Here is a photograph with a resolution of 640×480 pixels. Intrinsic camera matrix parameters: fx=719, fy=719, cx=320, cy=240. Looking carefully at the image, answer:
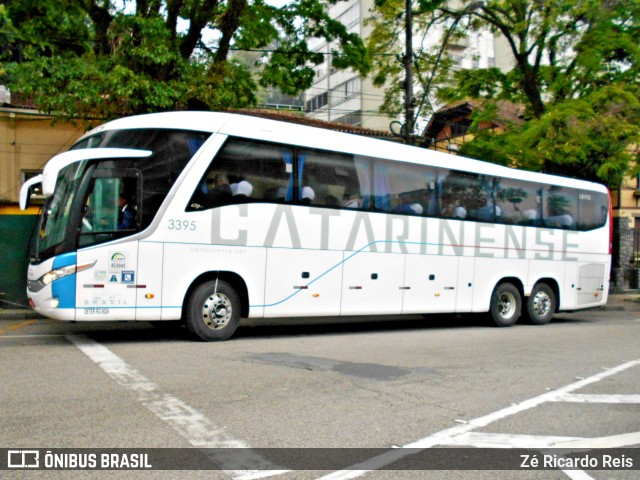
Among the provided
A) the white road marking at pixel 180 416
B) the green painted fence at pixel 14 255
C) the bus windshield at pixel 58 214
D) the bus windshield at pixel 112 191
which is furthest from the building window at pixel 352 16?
the white road marking at pixel 180 416

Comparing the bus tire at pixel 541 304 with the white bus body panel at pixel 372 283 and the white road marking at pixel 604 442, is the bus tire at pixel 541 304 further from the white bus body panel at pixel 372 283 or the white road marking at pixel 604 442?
the white road marking at pixel 604 442

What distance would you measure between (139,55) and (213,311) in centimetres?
678

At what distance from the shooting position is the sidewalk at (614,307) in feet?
53.1

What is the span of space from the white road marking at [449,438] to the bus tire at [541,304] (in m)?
8.54

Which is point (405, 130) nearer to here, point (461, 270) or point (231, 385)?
point (461, 270)

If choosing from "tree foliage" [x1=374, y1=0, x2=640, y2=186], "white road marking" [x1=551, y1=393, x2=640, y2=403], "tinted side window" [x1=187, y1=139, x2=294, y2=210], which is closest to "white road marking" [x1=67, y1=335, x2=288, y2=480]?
"tinted side window" [x1=187, y1=139, x2=294, y2=210]

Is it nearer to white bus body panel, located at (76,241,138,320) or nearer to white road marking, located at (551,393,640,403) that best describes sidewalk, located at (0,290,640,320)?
white bus body panel, located at (76,241,138,320)

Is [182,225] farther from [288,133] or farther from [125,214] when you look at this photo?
[288,133]

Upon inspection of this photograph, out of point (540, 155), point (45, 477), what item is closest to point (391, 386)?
point (45, 477)

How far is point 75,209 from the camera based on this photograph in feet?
34.1

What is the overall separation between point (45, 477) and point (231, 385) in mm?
3106

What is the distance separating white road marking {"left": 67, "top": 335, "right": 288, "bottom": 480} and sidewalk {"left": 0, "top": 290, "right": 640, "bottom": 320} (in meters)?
7.92

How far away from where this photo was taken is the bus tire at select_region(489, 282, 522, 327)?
1616cm

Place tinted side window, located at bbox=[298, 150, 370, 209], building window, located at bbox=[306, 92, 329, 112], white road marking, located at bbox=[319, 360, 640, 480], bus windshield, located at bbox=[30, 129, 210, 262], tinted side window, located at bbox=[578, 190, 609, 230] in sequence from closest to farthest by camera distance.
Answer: white road marking, located at bbox=[319, 360, 640, 480] → bus windshield, located at bbox=[30, 129, 210, 262] → tinted side window, located at bbox=[298, 150, 370, 209] → tinted side window, located at bbox=[578, 190, 609, 230] → building window, located at bbox=[306, 92, 329, 112]
